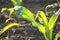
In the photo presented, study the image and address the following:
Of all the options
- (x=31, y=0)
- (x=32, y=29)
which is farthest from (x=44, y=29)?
(x=31, y=0)

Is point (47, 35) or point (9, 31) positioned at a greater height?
point (9, 31)

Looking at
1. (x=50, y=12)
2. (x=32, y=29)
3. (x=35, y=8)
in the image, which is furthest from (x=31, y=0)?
(x=32, y=29)

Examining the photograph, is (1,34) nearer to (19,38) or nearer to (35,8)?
(19,38)

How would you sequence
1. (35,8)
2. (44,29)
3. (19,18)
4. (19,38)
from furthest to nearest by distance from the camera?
1. (35,8)
2. (19,18)
3. (19,38)
4. (44,29)

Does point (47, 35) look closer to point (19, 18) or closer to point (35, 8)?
point (19, 18)

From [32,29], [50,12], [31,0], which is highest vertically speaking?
[31,0]

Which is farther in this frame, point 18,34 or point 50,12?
point 50,12

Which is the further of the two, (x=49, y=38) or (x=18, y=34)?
(x=18, y=34)

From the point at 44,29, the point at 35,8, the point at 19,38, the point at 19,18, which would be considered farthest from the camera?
the point at 35,8

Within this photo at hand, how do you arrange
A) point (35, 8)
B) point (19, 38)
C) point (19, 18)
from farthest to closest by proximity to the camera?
1. point (35, 8)
2. point (19, 18)
3. point (19, 38)
